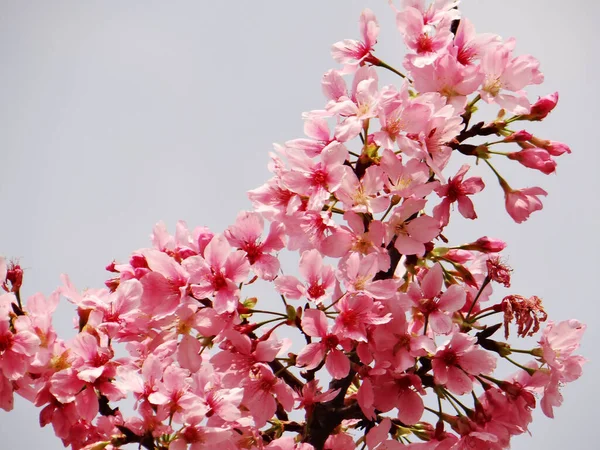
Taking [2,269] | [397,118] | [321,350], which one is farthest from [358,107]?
[2,269]

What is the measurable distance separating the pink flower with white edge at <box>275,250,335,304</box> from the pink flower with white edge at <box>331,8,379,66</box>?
0.80 metres

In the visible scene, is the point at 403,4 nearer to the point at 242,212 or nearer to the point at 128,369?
the point at 242,212

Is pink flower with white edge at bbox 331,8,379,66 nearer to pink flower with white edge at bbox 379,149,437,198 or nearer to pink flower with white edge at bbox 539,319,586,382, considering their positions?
pink flower with white edge at bbox 379,149,437,198

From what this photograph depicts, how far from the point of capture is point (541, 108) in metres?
2.48

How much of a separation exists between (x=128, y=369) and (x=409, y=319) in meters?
0.90

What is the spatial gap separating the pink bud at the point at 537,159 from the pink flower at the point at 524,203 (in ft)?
0.25

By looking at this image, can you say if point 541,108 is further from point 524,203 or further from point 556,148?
point 524,203

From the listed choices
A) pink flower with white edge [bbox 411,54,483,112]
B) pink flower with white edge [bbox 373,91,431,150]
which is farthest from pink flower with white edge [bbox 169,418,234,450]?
pink flower with white edge [bbox 411,54,483,112]

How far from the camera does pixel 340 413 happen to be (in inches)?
93.6

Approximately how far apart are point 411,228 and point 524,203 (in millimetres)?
459

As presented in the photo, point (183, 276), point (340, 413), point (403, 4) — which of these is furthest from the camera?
point (403, 4)

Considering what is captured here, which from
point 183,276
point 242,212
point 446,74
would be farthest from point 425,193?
point 183,276

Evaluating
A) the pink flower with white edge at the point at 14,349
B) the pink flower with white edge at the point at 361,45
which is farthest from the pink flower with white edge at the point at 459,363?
the pink flower with white edge at the point at 14,349

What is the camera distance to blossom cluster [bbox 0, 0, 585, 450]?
217cm
